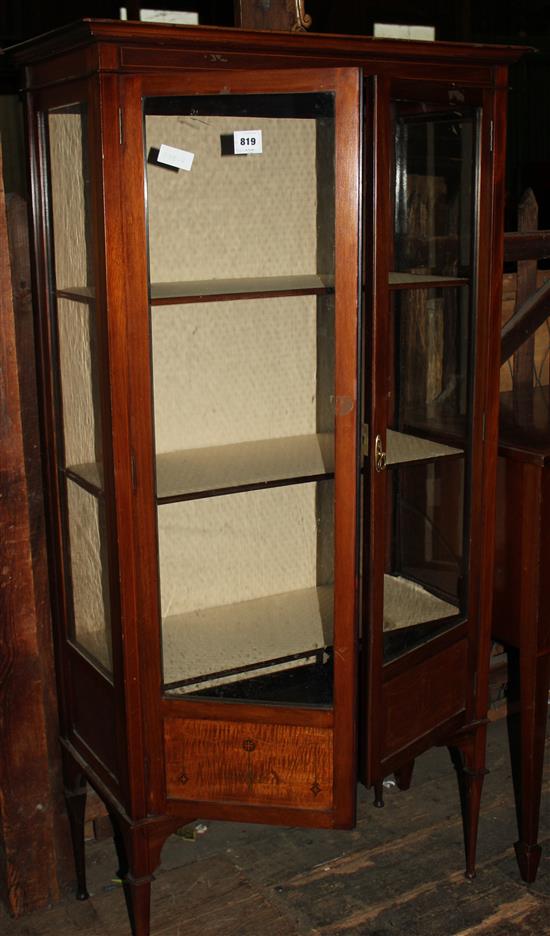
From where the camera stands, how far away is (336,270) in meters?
1.85

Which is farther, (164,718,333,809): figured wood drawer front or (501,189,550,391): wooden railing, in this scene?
(501,189,550,391): wooden railing

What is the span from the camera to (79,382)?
2.02 meters

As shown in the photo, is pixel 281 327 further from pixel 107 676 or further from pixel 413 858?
pixel 413 858

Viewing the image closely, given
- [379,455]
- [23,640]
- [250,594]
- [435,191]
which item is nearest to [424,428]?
[379,455]

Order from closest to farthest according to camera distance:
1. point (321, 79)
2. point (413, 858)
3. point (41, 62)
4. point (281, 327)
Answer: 1. point (321, 79)
2. point (41, 62)
3. point (281, 327)
4. point (413, 858)

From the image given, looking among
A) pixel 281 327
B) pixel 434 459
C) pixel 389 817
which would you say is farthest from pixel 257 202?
pixel 389 817

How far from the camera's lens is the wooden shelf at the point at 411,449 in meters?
2.12

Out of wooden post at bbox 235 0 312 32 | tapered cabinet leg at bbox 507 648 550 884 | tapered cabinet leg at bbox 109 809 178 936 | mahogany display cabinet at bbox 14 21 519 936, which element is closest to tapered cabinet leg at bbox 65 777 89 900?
mahogany display cabinet at bbox 14 21 519 936

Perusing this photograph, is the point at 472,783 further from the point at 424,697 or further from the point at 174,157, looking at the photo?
the point at 174,157

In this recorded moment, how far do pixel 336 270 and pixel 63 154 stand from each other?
56 cm

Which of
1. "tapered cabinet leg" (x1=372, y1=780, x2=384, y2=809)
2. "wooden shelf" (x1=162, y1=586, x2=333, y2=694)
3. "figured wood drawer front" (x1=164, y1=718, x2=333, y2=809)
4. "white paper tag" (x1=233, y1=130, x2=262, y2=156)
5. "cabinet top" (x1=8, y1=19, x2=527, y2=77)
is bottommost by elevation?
"tapered cabinet leg" (x1=372, y1=780, x2=384, y2=809)

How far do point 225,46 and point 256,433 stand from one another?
36.6 inches

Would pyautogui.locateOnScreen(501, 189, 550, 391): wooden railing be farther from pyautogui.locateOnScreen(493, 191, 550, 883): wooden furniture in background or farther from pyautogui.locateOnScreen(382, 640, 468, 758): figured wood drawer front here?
pyautogui.locateOnScreen(382, 640, 468, 758): figured wood drawer front

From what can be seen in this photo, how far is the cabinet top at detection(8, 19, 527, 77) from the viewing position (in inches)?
65.6
